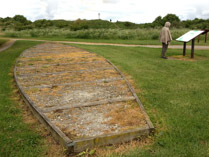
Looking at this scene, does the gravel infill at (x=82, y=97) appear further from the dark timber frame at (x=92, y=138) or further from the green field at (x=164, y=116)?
the green field at (x=164, y=116)

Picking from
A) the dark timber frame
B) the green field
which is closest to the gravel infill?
the dark timber frame

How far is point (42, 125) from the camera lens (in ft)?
13.5

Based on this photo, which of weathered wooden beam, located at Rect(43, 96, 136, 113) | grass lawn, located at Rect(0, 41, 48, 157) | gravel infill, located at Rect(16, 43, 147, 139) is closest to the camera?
grass lawn, located at Rect(0, 41, 48, 157)

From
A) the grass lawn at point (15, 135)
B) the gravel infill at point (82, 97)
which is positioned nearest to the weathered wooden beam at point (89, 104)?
the gravel infill at point (82, 97)

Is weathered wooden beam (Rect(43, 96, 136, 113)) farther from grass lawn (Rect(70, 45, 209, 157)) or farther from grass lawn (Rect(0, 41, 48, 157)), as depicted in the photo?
grass lawn (Rect(0, 41, 48, 157))

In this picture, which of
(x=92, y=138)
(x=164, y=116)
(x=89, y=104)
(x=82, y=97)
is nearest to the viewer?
(x=92, y=138)

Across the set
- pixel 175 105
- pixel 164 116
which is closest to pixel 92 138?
pixel 164 116

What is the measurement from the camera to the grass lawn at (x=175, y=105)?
3.38 m

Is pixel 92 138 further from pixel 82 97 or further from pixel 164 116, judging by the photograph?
pixel 82 97

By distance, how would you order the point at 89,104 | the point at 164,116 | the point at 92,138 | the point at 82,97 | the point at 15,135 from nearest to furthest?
1. the point at 92,138
2. the point at 15,135
3. the point at 164,116
4. the point at 89,104
5. the point at 82,97

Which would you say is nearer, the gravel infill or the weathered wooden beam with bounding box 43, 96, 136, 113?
the gravel infill

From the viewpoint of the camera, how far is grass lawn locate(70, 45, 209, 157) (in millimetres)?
3377

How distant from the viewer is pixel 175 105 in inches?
189

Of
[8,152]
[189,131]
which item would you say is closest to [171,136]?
[189,131]
